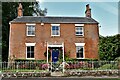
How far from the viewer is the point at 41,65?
1005 inches

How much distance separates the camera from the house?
30719 mm

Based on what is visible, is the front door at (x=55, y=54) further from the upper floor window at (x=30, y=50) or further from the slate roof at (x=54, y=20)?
the slate roof at (x=54, y=20)

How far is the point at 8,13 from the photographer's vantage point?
4284 centimetres

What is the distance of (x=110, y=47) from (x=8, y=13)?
73.4 feet

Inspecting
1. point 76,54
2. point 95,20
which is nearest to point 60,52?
point 76,54

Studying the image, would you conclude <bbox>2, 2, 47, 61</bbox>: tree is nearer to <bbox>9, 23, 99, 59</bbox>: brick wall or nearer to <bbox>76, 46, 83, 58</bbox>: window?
<bbox>9, 23, 99, 59</bbox>: brick wall

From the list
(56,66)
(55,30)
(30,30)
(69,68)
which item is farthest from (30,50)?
(69,68)

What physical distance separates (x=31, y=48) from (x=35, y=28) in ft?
8.01

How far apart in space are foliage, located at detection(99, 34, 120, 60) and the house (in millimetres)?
4059

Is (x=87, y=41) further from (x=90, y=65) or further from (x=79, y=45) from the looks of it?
(x=90, y=65)

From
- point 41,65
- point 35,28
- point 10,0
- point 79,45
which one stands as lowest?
point 41,65

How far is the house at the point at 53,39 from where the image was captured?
30.7 meters

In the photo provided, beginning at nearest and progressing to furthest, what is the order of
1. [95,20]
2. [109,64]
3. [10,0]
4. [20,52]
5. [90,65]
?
[109,64] → [90,65] → [20,52] → [95,20] → [10,0]

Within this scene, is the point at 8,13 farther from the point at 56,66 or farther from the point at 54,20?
the point at 56,66
